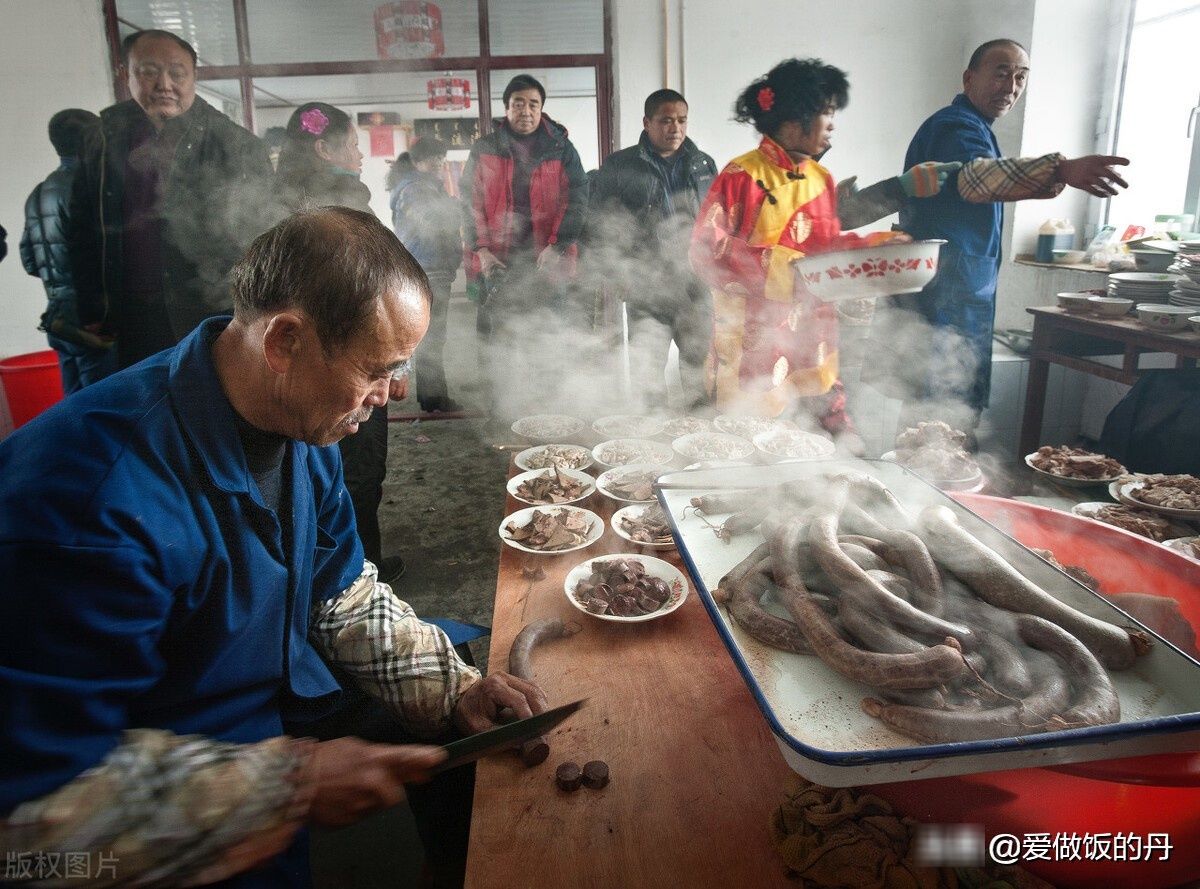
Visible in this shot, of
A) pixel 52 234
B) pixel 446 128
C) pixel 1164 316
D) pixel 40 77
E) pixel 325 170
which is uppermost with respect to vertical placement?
pixel 40 77

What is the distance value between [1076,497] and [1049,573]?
1.73 m

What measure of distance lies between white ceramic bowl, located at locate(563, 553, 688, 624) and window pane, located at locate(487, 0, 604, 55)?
5783 mm

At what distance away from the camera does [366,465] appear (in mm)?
3729

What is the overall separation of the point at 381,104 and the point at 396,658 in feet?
20.9

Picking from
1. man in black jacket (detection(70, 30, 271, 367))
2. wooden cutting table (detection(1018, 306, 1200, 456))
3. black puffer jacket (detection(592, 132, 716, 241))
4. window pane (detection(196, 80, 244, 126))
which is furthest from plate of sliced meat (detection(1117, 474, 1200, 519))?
window pane (detection(196, 80, 244, 126))

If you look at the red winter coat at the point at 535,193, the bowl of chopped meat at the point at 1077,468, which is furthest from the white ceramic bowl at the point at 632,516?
the red winter coat at the point at 535,193

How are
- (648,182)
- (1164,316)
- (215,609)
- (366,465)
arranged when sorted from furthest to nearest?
(648,182) < (1164,316) < (366,465) < (215,609)

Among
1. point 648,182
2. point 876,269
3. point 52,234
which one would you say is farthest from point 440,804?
point 648,182

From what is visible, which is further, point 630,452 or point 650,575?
point 630,452

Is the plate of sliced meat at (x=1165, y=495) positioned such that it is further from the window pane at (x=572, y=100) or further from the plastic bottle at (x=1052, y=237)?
the window pane at (x=572, y=100)

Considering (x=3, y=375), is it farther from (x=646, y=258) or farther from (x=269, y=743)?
(x=269, y=743)

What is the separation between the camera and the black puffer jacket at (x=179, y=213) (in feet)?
11.6

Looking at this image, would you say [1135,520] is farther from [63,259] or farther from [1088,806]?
[63,259]

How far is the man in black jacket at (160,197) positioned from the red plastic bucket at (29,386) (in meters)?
2.44
